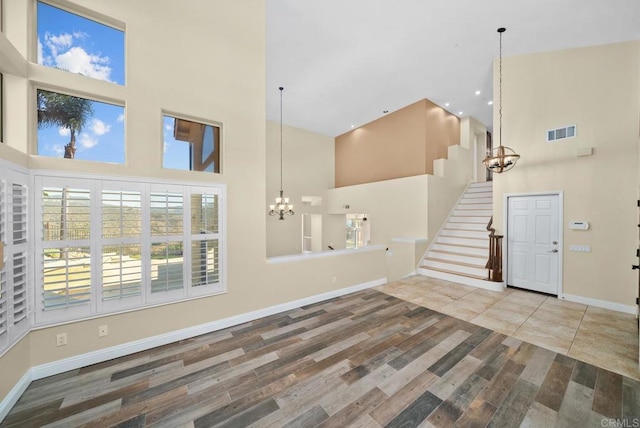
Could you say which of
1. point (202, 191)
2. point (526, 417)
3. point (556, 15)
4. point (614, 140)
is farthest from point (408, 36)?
point (526, 417)

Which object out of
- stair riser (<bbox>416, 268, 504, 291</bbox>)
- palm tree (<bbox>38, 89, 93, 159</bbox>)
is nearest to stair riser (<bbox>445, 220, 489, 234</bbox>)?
stair riser (<bbox>416, 268, 504, 291</bbox>)

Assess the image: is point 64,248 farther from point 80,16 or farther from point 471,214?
point 471,214

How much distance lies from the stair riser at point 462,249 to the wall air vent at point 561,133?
2689 millimetres

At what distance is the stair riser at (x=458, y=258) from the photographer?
18.1 ft

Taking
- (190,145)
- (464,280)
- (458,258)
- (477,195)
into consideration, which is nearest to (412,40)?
(190,145)

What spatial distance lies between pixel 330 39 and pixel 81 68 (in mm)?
3799

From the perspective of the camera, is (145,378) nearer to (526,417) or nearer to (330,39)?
(526,417)

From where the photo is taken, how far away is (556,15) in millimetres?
3678

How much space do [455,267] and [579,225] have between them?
2285 mm

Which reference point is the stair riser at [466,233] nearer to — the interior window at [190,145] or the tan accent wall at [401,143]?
the tan accent wall at [401,143]

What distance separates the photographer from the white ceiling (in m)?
3.65

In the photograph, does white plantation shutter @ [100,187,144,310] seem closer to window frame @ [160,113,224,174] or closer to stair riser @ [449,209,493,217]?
window frame @ [160,113,224,174]

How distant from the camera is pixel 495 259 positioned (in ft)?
16.5

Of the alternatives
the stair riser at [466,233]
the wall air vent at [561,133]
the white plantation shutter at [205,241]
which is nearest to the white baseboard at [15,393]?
the white plantation shutter at [205,241]
